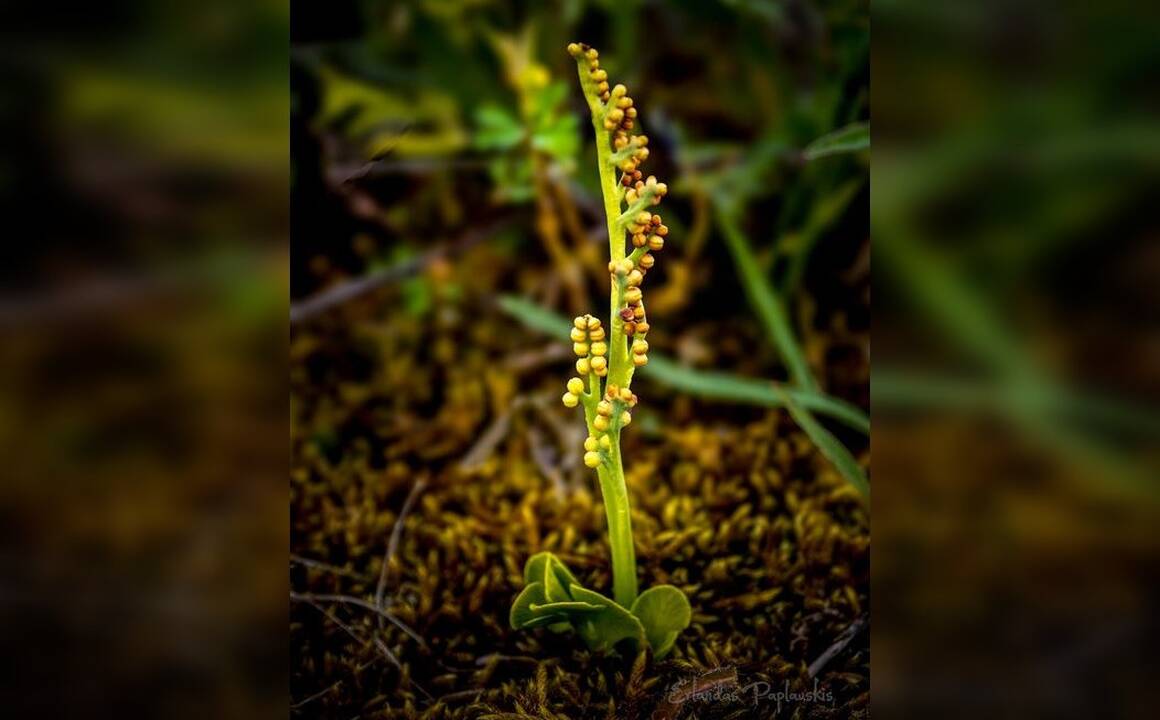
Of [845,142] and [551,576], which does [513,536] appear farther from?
[845,142]

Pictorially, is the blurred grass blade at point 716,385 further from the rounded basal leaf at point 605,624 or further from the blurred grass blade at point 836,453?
the rounded basal leaf at point 605,624

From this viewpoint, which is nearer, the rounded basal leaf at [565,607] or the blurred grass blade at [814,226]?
the rounded basal leaf at [565,607]

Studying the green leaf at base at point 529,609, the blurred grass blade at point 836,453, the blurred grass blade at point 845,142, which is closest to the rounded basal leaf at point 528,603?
the green leaf at base at point 529,609

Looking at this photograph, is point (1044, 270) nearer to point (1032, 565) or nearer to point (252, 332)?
point (1032, 565)

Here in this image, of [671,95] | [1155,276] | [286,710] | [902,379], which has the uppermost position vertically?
[671,95]

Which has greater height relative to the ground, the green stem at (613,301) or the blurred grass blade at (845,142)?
the blurred grass blade at (845,142)

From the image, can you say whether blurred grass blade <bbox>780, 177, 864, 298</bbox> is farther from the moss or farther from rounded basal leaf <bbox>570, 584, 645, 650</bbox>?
rounded basal leaf <bbox>570, 584, 645, 650</bbox>

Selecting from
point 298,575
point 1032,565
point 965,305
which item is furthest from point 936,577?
point 298,575
